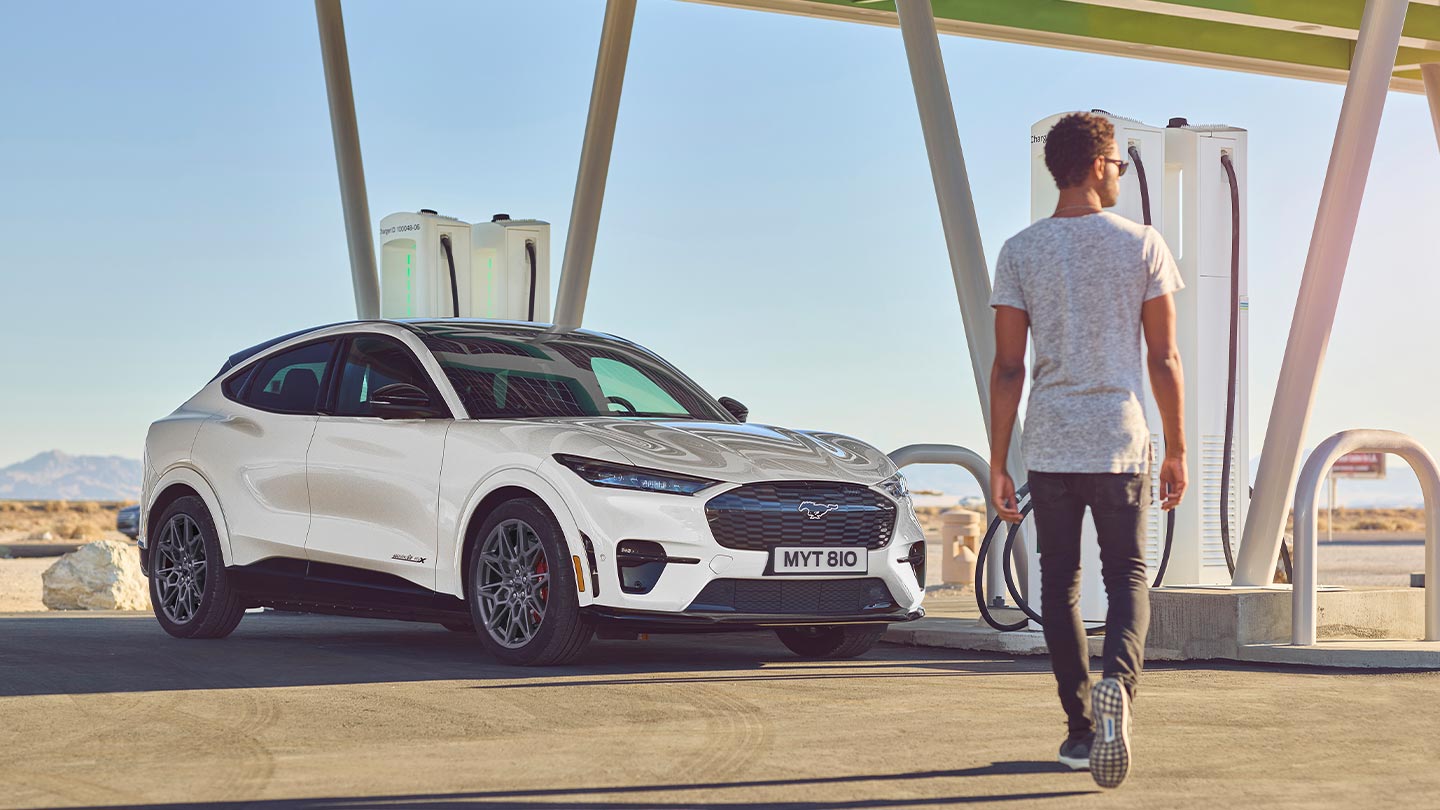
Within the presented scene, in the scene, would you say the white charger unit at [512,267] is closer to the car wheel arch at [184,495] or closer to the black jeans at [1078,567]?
the car wheel arch at [184,495]

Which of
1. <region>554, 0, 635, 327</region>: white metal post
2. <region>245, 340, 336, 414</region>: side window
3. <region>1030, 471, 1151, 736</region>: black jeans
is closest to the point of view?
<region>1030, 471, 1151, 736</region>: black jeans

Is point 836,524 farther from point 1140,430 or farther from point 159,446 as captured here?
point 159,446

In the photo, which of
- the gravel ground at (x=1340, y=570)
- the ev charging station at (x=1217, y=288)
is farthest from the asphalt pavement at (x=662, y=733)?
the gravel ground at (x=1340, y=570)

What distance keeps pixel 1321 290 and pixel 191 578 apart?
6375 millimetres

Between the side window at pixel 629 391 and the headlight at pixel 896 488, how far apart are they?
1.30 m

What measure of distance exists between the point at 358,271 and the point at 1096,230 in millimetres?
11162

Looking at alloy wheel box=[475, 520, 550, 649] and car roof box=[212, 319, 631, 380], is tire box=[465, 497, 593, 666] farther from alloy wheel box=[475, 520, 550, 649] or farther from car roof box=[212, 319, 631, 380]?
car roof box=[212, 319, 631, 380]

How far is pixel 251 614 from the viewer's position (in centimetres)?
1350

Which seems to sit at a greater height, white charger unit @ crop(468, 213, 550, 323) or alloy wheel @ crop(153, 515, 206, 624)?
white charger unit @ crop(468, 213, 550, 323)

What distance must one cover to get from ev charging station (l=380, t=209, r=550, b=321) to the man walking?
1054 cm

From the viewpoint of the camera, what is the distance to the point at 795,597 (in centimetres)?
807

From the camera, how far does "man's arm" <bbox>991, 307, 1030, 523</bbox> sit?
17.9ft

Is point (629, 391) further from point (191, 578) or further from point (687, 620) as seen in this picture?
point (191, 578)

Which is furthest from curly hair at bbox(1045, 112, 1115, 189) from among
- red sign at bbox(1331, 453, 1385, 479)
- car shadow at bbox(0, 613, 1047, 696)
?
red sign at bbox(1331, 453, 1385, 479)
